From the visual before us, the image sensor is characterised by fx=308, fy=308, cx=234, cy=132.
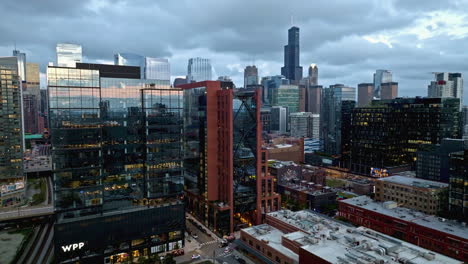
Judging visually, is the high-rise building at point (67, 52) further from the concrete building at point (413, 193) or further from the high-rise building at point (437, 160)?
the high-rise building at point (437, 160)

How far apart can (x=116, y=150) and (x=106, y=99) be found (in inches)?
619

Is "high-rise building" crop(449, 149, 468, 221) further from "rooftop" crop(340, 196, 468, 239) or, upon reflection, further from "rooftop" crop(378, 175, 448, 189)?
"rooftop" crop(378, 175, 448, 189)

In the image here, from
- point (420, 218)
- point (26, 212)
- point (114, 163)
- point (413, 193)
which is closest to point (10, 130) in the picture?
point (26, 212)

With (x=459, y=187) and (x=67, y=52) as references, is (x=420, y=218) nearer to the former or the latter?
(x=459, y=187)

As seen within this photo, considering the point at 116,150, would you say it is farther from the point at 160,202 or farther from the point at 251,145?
the point at 251,145

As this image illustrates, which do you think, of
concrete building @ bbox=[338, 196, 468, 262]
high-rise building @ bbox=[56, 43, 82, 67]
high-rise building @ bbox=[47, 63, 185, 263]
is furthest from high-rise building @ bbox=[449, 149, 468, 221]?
high-rise building @ bbox=[56, 43, 82, 67]

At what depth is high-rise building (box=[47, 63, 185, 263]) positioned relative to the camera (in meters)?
83.1

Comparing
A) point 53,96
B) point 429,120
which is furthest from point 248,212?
point 429,120

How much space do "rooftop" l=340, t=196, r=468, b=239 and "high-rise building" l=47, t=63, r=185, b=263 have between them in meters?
69.4

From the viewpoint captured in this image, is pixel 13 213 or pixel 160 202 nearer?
pixel 160 202

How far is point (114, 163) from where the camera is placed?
93500mm

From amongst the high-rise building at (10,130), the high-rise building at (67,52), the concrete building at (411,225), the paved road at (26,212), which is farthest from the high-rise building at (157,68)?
the concrete building at (411,225)

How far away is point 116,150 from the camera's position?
93.9 m

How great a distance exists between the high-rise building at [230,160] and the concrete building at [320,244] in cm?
1177
